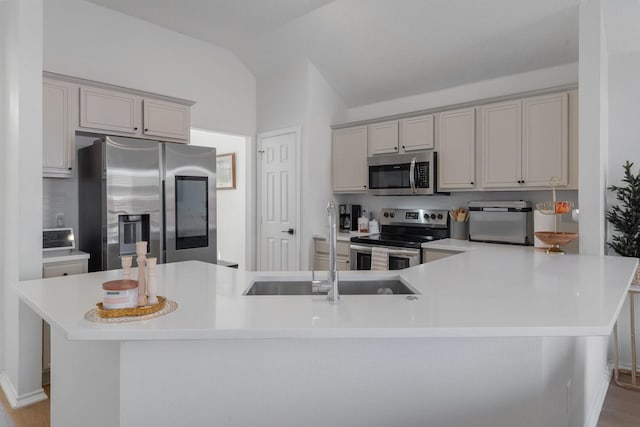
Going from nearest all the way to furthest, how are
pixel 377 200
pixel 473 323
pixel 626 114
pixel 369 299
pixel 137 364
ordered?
pixel 473 323 → pixel 137 364 → pixel 369 299 → pixel 626 114 → pixel 377 200

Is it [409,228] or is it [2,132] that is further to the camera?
[409,228]

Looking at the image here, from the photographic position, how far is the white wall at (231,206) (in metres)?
5.74

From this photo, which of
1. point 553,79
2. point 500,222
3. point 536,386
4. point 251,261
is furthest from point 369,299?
point 251,261

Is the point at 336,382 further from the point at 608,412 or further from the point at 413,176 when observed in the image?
the point at 413,176

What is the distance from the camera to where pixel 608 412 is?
2514mm

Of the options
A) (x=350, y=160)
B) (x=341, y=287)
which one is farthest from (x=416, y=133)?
(x=341, y=287)

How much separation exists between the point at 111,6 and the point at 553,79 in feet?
13.4

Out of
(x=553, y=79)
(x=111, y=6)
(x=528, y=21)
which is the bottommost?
(x=553, y=79)

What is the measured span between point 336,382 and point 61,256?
2465 millimetres

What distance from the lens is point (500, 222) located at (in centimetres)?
359

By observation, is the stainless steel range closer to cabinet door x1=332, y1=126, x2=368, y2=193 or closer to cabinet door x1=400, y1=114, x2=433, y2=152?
cabinet door x1=332, y1=126, x2=368, y2=193

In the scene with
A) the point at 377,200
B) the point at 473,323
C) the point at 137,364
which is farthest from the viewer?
the point at 377,200

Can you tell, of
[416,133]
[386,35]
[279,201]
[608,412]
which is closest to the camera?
[608,412]

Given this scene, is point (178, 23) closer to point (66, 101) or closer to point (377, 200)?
point (66, 101)
